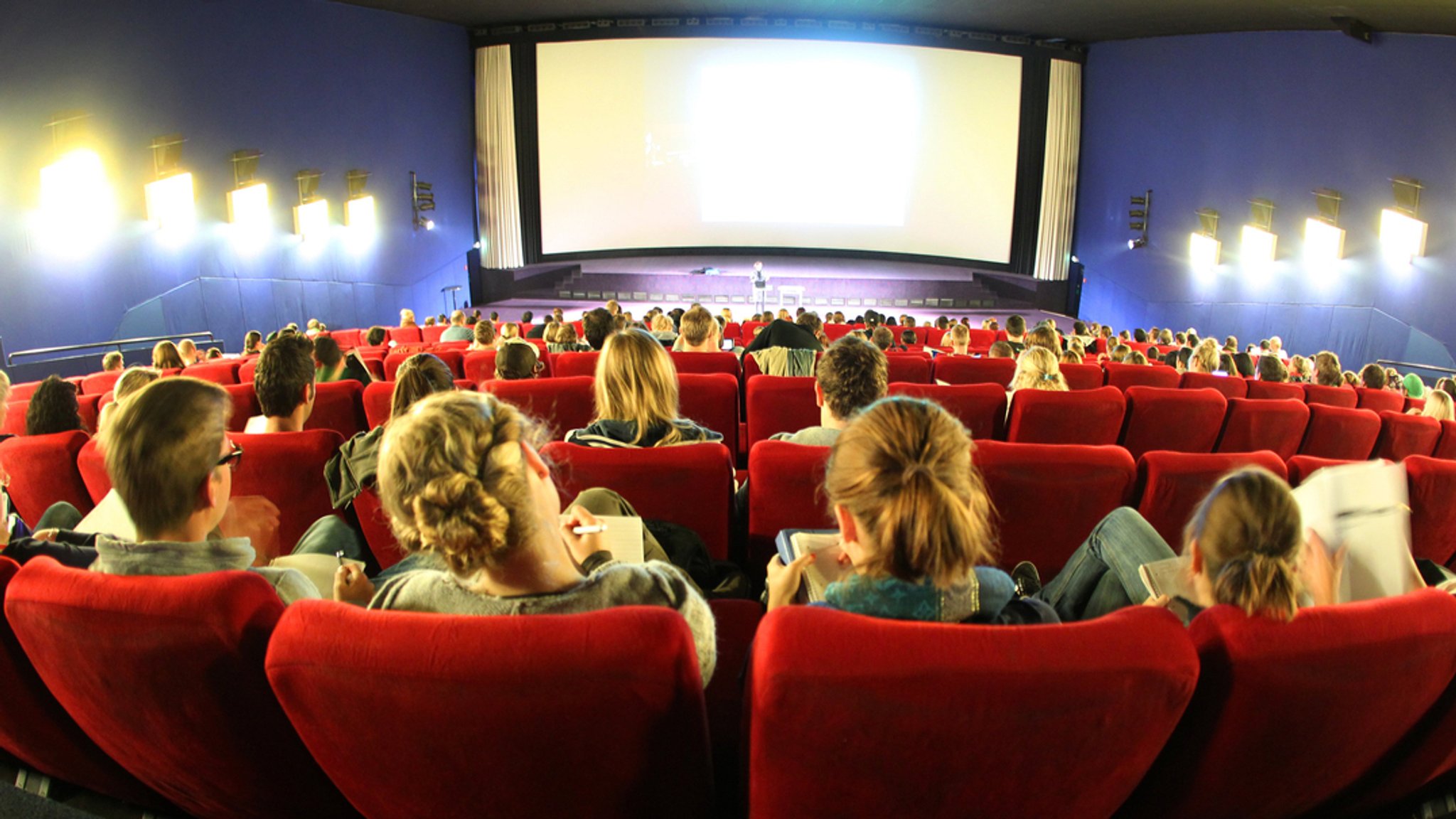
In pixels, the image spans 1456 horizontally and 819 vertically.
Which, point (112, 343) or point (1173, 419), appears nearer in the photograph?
point (1173, 419)

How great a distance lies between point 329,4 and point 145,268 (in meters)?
5.72

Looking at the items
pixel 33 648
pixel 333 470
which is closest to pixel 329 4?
pixel 333 470

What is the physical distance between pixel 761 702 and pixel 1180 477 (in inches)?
67.7

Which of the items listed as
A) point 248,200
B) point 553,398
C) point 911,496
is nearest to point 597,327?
point 553,398

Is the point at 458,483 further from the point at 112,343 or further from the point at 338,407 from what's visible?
the point at 112,343

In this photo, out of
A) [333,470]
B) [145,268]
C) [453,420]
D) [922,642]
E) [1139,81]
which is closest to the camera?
[922,642]

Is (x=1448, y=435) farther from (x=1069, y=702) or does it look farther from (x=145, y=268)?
(x=145, y=268)

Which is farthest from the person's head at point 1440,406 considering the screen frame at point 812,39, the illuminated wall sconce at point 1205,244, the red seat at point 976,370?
the screen frame at point 812,39

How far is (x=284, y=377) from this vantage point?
2.53m

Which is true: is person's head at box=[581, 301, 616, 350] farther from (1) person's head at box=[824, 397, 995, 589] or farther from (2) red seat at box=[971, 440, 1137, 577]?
(1) person's head at box=[824, 397, 995, 589]

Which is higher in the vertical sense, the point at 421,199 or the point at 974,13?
the point at 974,13

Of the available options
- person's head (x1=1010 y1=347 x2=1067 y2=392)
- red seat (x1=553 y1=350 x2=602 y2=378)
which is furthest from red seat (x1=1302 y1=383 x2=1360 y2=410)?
red seat (x1=553 y1=350 x2=602 y2=378)

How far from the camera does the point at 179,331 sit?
30.0 ft

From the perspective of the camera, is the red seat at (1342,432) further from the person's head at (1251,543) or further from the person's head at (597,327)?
the person's head at (597,327)
